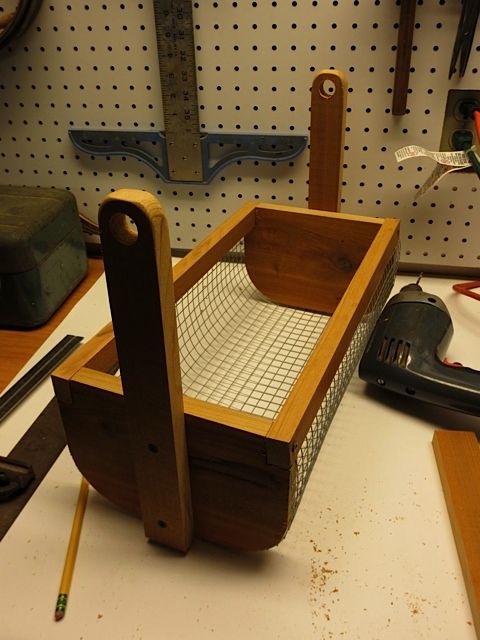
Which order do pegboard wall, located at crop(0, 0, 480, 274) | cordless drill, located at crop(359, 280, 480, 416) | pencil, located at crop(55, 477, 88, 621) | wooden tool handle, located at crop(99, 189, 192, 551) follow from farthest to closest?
pegboard wall, located at crop(0, 0, 480, 274), cordless drill, located at crop(359, 280, 480, 416), pencil, located at crop(55, 477, 88, 621), wooden tool handle, located at crop(99, 189, 192, 551)

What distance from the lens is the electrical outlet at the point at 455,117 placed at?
0.67m

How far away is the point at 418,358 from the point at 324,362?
179 mm

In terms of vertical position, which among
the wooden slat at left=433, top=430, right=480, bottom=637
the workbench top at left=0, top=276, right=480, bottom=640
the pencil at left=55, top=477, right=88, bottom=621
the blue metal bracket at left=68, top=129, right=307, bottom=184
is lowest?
the workbench top at left=0, top=276, right=480, bottom=640

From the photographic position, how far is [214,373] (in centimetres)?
62

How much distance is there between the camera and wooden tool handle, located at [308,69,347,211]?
0.63 m

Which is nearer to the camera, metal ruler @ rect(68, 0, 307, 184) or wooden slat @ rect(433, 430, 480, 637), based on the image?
wooden slat @ rect(433, 430, 480, 637)

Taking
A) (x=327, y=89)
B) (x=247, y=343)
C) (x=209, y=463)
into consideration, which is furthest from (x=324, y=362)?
(x=327, y=89)

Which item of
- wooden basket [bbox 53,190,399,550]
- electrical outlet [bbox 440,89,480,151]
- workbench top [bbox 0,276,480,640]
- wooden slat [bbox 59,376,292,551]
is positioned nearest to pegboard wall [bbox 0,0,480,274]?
electrical outlet [bbox 440,89,480,151]

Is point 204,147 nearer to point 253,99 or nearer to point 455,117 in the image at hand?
point 253,99

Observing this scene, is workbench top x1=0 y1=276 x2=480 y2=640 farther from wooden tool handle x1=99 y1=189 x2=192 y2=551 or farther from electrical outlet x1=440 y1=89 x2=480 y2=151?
electrical outlet x1=440 y1=89 x2=480 y2=151

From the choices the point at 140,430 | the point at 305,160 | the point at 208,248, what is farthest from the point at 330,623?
the point at 305,160

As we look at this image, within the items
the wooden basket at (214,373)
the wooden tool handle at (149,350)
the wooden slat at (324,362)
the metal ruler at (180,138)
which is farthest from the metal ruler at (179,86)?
the wooden tool handle at (149,350)

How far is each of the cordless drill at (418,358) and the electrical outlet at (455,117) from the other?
211 mm

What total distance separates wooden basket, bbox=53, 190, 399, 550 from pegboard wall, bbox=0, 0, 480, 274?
0.12m
